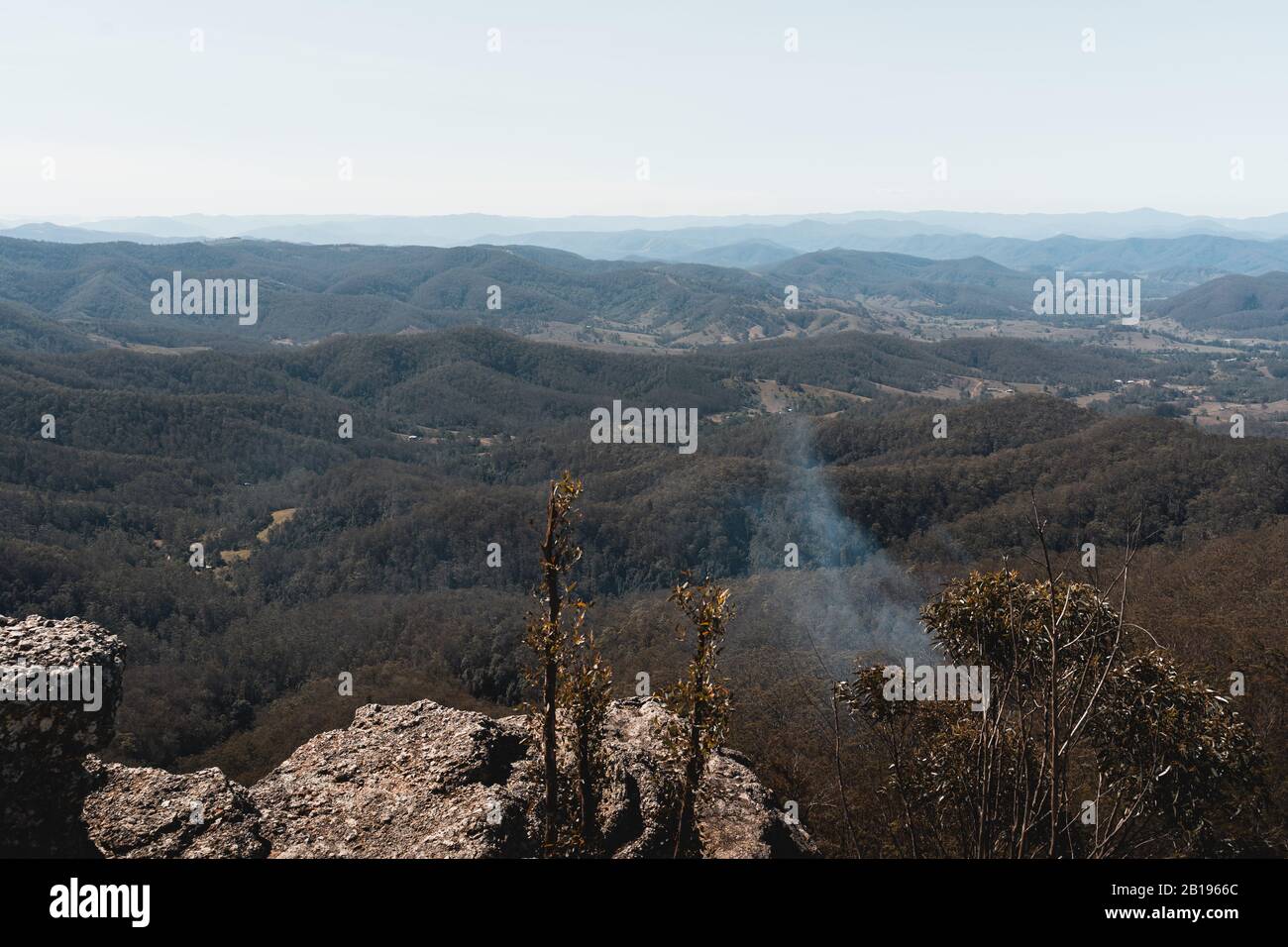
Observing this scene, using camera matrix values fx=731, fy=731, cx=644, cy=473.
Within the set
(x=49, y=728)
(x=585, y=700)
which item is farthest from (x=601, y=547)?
(x=585, y=700)

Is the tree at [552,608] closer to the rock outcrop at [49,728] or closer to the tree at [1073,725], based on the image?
the tree at [1073,725]

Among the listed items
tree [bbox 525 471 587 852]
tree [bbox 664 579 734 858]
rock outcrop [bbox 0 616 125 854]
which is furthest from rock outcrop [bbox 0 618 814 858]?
tree [bbox 525 471 587 852]

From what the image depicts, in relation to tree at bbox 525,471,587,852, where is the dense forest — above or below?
below

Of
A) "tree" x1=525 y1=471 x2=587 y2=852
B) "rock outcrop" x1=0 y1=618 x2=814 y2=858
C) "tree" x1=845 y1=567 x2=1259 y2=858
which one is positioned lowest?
"rock outcrop" x1=0 y1=618 x2=814 y2=858

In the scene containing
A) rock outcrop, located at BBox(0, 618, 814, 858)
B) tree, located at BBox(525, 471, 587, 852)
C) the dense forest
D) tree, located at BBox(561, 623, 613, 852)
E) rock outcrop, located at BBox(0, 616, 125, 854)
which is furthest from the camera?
the dense forest

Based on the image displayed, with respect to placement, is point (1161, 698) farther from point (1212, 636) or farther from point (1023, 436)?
point (1023, 436)

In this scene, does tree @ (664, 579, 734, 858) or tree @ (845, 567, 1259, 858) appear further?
tree @ (845, 567, 1259, 858)

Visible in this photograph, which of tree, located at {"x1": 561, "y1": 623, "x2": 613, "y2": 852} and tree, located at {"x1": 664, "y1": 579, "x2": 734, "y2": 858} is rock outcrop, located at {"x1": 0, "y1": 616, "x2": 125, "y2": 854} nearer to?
tree, located at {"x1": 561, "y1": 623, "x2": 613, "y2": 852}
